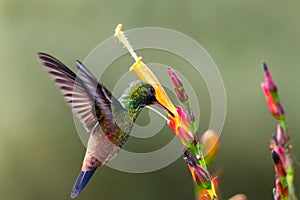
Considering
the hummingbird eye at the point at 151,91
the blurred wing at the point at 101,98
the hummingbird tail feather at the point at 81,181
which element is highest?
the blurred wing at the point at 101,98

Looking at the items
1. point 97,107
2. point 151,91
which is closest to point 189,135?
point 151,91

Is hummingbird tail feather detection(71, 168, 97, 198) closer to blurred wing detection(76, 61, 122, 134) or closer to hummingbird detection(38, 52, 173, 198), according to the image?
hummingbird detection(38, 52, 173, 198)

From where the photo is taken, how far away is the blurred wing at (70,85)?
5.70ft

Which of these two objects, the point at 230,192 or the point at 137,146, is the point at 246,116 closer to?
the point at 230,192

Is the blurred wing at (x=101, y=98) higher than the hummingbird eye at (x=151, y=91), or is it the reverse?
the blurred wing at (x=101, y=98)

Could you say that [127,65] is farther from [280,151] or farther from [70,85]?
[280,151]

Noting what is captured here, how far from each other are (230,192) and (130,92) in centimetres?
338

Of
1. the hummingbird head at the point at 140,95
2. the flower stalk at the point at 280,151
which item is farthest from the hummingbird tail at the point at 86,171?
the flower stalk at the point at 280,151

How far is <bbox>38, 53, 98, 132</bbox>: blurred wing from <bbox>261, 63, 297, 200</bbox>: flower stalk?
2.07ft

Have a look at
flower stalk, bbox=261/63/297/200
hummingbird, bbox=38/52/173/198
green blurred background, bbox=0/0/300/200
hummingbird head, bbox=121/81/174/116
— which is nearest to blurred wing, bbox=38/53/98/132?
hummingbird, bbox=38/52/173/198

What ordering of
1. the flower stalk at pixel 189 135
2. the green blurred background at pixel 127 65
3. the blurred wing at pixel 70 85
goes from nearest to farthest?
the flower stalk at pixel 189 135
the blurred wing at pixel 70 85
the green blurred background at pixel 127 65

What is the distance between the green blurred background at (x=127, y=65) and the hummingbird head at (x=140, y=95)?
121 inches

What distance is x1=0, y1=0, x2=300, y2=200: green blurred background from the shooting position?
5312mm

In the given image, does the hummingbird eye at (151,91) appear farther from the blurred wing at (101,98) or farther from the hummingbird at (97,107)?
the blurred wing at (101,98)
